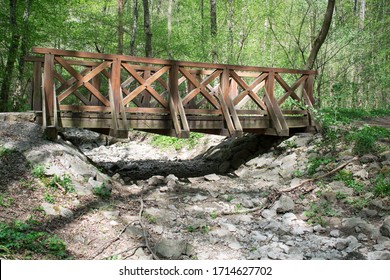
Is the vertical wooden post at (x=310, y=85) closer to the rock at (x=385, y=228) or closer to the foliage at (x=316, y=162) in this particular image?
the foliage at (x=316, y=162)

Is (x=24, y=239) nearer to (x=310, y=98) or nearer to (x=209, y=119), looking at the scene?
(x=209, y=119)

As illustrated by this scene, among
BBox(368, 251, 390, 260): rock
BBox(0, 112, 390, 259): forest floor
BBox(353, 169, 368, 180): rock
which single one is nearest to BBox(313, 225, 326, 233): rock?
BBox(0, 112, 390, 259): forest floor

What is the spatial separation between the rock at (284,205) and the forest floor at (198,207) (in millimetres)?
25

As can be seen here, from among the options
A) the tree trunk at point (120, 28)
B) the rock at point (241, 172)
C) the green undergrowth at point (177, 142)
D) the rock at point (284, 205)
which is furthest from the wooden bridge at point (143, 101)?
the tree trunk at point (120, 28)

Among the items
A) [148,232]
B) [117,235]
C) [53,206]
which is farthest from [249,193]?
[53,206]

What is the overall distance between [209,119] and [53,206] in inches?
160

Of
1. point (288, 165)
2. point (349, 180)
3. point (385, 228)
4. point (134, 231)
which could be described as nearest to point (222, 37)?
point (288, 165)

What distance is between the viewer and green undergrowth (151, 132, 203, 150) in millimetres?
12897

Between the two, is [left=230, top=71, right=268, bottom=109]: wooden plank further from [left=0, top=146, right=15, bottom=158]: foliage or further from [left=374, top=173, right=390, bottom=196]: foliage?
[left=0, top=146, right=15, bottom=158]: foliage

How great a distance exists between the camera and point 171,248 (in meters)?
4.79

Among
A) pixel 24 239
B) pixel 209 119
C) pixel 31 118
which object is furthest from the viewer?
pixel 209 119

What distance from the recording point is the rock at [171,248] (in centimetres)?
472

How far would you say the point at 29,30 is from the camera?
38.9 feet

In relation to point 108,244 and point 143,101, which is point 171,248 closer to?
point 108,244
